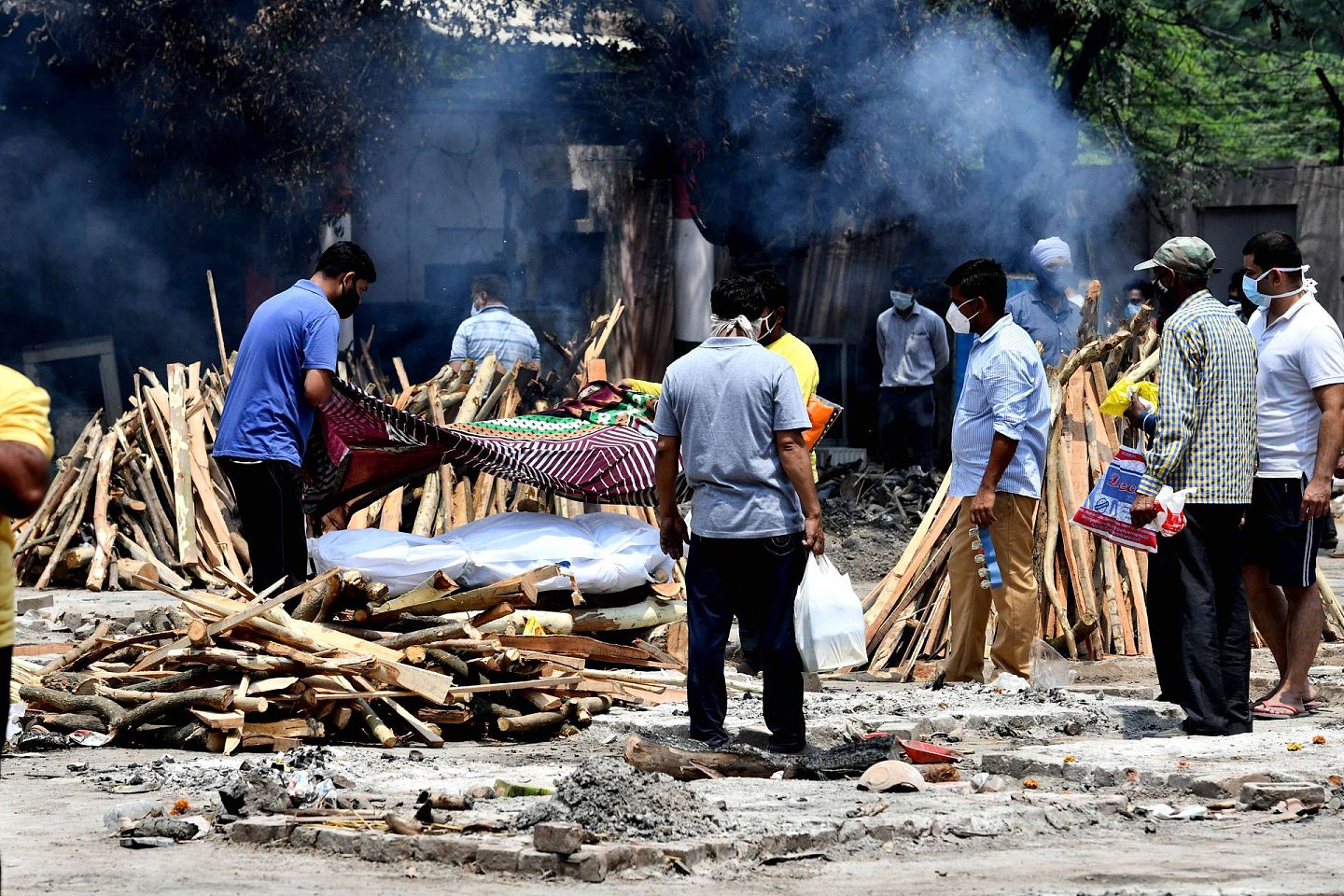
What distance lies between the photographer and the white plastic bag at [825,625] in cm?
684

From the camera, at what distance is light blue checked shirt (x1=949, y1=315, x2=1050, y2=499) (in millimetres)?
7418

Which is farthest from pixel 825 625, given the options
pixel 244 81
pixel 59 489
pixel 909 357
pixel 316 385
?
pixel 244 81

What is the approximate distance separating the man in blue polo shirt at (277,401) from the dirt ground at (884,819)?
4.10ft

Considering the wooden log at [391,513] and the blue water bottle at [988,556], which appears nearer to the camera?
the blue water bottle at [988,556]

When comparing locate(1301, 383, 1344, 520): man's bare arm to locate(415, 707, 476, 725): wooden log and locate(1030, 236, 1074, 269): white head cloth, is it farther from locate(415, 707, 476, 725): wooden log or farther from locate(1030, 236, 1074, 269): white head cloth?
locate(1030, 236, 1074, 269): white head cloth

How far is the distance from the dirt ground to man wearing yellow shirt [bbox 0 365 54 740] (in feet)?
3.53

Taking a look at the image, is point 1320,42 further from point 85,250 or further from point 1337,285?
point 85,250

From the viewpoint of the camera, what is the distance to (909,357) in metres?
14.6

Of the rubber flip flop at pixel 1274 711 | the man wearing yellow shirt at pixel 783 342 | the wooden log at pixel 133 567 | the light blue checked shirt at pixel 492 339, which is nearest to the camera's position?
the rubber flip flop at pixel 1274 711

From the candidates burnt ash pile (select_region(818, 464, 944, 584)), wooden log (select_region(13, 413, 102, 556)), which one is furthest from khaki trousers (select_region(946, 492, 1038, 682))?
wooden log (select_region(13, 413, 102, 556))

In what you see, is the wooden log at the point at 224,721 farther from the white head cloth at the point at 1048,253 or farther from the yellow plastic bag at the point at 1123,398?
the white head cloth at the point at 1048,253

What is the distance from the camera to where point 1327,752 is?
610 centimetres

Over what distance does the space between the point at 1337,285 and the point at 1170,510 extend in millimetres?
14196

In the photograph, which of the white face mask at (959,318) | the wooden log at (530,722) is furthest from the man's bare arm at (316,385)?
the white face mask at (959,318)
